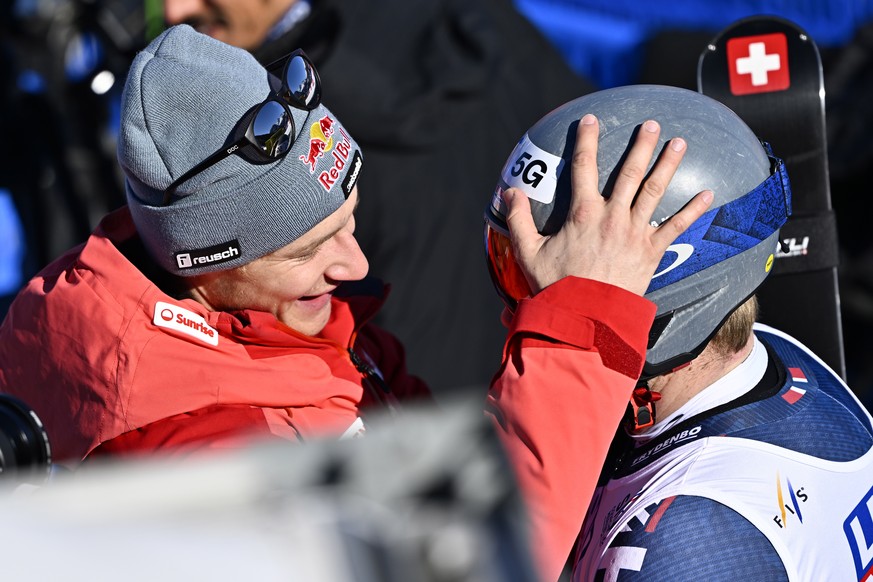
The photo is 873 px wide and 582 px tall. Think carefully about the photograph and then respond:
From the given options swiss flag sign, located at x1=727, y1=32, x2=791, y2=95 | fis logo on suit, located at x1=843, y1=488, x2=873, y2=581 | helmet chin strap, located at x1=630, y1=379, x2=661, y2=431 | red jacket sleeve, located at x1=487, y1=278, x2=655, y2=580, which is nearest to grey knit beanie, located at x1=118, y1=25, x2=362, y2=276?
red jacket sleeve, located at x1=487, y1=278, x2=655, y2=580

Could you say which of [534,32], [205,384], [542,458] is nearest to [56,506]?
[542,458]

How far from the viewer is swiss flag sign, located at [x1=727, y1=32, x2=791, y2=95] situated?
8.78ft

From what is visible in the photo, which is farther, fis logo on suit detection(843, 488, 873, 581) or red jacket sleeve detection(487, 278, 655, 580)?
fis logo on suit detection(843, 488, 873, 581)

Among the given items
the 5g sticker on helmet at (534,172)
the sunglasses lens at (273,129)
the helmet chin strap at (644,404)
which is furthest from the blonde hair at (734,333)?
the sunglasses lens at (273,129)

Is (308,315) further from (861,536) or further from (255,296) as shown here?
(861,536)

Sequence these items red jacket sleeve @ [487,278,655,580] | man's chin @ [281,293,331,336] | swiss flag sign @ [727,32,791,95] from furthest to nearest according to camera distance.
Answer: swiss flag sign @ [727,32,791,95], man's chin @ [281,293,331,336], red jacket sleeve @ [487,278,655,580]

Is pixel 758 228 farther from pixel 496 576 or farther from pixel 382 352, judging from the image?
pixel 496 576

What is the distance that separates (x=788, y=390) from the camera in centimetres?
193

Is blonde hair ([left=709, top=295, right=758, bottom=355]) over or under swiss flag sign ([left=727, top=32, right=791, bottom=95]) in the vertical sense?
under

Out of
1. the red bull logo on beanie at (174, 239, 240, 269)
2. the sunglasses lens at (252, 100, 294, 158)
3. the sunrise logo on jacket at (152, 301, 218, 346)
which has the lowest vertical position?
the sunrise logo on jacket at (152, 301, 218, 346)

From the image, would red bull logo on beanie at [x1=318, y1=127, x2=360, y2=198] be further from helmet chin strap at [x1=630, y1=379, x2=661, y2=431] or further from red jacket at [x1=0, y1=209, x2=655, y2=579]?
helmet chin strap at [x1=630, y1=379, x2=661, y2=431]

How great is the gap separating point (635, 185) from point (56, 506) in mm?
1272

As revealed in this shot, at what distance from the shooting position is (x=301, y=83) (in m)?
2.07

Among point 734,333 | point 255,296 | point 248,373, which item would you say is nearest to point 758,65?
point 734,333
